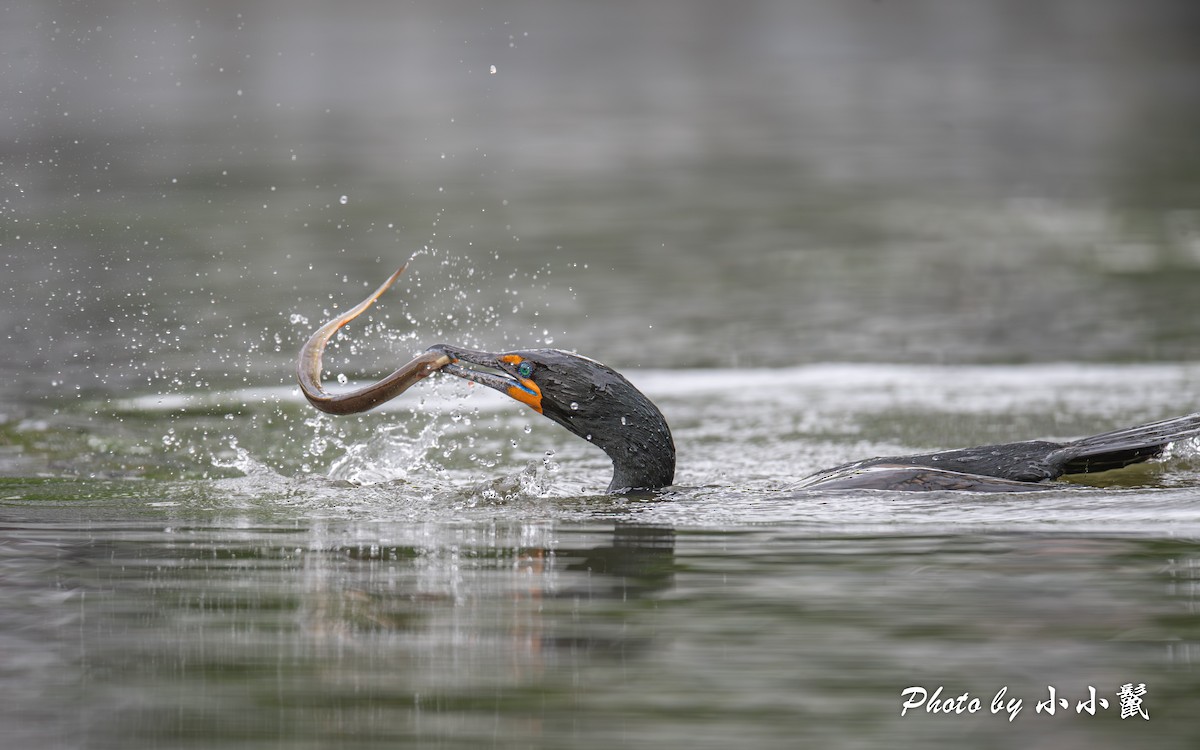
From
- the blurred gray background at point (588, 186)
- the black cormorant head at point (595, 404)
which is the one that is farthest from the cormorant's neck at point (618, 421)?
the blurred gray background at point (588, 186)

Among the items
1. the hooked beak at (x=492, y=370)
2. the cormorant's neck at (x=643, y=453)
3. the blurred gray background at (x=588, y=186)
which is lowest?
the cormorant's neck at (x=643, y=453)

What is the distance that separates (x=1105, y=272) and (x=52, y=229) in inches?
361

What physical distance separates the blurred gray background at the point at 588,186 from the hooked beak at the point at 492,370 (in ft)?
10.2

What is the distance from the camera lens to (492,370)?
23.0 ft

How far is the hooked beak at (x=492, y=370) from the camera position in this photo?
681cm

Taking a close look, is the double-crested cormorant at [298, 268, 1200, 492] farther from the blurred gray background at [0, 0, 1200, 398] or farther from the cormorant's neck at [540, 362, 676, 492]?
the blurred gray background at [0, 0, 1200, 398]

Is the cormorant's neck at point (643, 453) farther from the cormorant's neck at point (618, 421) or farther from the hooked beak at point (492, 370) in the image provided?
the hooked beak at point (492, 370)

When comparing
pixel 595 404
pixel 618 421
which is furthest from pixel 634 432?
pixel 595 404

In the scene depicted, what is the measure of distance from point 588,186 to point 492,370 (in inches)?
496

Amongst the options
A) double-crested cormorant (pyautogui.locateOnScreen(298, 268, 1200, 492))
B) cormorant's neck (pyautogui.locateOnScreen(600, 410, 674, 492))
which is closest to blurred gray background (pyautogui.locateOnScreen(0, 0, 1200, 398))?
double-crested cormorant (pyautogui.locateOnScreen(298, 268, 1200, 492))

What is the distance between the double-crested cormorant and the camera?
22.0 ft

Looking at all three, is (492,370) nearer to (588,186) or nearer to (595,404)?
(595,404)

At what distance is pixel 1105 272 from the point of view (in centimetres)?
1391

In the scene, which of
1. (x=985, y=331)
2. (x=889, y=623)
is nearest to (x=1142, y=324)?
(x=985, y=331)
